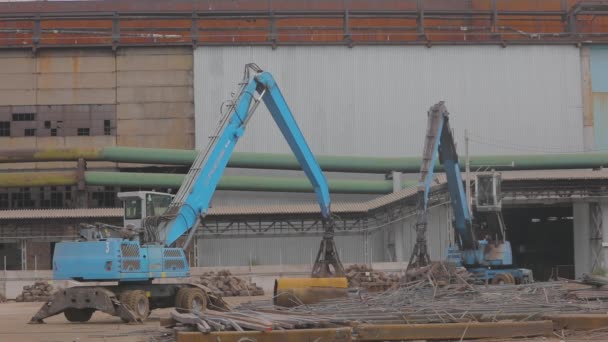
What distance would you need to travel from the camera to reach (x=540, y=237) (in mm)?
72312

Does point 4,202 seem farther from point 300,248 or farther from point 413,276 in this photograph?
point 413,276

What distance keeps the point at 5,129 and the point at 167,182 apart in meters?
11.9

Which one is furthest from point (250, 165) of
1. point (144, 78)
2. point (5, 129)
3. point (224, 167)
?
point (224, 167)

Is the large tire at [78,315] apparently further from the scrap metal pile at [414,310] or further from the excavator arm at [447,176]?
the excavator arm at [447,176]

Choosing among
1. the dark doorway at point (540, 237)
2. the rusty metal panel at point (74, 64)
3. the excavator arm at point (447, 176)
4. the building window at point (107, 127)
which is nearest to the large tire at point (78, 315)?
the excavator arm at point (447, 176)

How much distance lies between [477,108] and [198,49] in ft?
60.3

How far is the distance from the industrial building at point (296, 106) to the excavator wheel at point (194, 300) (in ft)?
94.2

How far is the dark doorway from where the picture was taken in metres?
69.4

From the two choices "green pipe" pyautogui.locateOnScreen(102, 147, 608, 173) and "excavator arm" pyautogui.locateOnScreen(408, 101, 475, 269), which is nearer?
"excavator arm" pyautogui.locateOnScreen(408, 101, 475, 269)

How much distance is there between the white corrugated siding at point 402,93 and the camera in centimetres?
6134

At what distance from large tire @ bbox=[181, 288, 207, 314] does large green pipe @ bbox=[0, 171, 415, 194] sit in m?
29.8

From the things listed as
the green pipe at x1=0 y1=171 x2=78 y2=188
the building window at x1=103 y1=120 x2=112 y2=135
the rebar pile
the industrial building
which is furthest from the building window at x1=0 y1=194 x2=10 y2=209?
the rebar pile

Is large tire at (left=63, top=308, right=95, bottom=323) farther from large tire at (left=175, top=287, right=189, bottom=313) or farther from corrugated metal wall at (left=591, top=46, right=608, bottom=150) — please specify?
corrugated metal wall at (left=591, top=46, right=608, bottom=150)

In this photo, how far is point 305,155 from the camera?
36.7m
